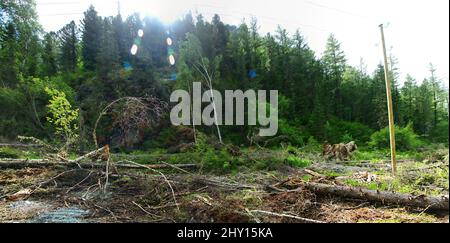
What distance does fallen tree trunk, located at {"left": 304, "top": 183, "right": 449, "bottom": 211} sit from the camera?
180 inches

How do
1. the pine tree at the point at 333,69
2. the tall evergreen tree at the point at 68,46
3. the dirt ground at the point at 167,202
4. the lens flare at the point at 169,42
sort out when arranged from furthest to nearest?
the lens flare at the point at 169,42
the pine tree at the point at 333,69
the tall evergreen tree at the point at 68,46
the dirt ground at the point at 167,202

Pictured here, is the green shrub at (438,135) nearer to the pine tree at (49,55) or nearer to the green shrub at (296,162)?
the green shrub at (296,162)

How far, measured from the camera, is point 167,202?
558cm

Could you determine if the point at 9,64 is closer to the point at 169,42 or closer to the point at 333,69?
the point at 169,42

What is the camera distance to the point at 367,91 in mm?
16312

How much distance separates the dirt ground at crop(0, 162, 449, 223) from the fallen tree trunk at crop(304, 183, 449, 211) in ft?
0.36

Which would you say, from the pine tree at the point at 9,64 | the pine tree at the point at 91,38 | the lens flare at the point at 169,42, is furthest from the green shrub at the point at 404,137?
the pine tree at the point at 9,64

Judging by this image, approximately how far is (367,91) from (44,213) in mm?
16102

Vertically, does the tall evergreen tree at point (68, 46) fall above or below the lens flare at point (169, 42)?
below

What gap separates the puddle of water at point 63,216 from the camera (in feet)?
15.8

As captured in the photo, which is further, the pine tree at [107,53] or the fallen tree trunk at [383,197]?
the pine tree at [107,53]

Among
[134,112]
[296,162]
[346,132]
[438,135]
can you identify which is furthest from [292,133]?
[134,112]
